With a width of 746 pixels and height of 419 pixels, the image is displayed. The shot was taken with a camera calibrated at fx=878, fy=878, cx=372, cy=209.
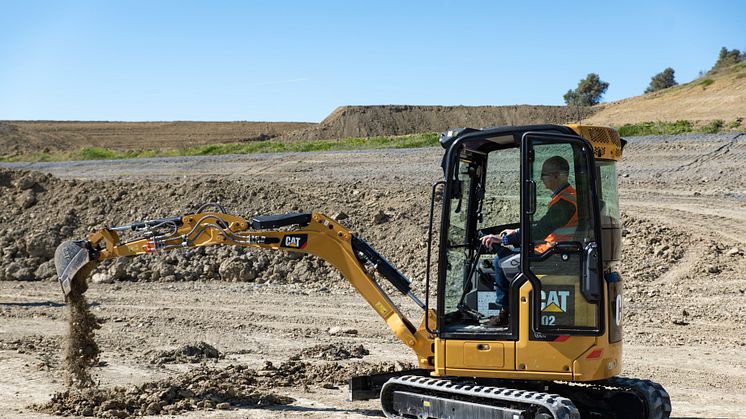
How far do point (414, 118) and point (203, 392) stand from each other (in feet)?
158

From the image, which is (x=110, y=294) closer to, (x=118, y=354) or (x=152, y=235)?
(x=118, y=354)

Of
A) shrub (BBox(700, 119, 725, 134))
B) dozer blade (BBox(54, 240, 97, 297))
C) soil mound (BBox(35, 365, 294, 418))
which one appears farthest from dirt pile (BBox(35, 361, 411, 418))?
shrub (BBox(700, 119, 725, 134))

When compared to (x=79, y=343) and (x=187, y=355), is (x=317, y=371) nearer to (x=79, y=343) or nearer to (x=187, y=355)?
(x=187, y=355)

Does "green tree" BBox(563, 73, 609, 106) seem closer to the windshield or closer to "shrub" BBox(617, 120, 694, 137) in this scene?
"shrub" BBox(617, 120, 694, 137)

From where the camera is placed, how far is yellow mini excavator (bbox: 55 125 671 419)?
6.73 metres

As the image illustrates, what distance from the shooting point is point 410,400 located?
7492mm

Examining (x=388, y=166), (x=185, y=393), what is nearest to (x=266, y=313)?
(x=185, y=393)

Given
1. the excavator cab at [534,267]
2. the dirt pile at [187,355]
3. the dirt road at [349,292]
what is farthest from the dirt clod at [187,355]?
the excavator cab at [534,267]

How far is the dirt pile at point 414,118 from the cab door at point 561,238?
1752 inches

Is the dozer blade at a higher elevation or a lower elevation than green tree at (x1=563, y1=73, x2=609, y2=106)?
lower

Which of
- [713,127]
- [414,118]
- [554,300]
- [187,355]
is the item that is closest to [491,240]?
[554,300]

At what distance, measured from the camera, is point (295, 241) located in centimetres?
825

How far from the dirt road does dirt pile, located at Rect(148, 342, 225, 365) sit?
127 millimetres

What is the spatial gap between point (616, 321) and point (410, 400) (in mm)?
1852
